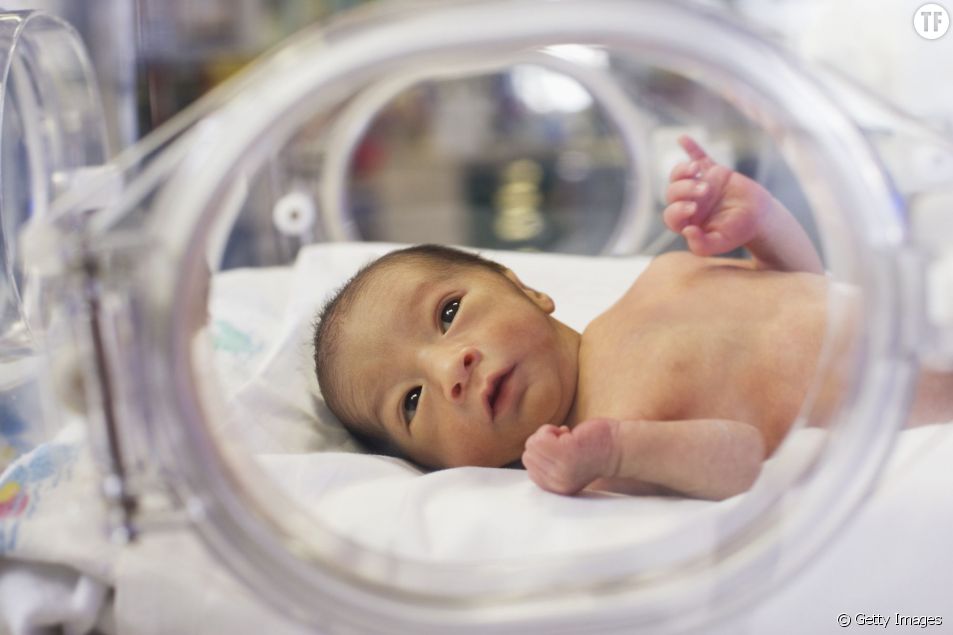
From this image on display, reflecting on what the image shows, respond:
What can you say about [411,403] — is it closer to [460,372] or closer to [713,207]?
[460,372]

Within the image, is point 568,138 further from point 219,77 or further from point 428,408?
point 428,408

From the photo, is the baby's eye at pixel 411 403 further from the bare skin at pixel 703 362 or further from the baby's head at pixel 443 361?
the bare skin at pixel 703 362

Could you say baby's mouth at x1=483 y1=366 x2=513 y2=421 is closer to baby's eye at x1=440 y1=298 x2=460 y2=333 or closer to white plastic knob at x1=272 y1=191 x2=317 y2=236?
baby's eye at x1=440 y1=298 x2=460 y2=333

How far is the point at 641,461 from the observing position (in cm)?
70

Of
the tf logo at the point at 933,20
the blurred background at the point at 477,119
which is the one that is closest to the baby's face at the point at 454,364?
the blurred background at the point at 477,119

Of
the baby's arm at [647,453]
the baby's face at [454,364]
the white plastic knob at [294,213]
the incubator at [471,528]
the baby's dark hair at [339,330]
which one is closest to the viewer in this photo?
the incubator at [471,528]

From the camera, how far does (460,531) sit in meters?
0.64

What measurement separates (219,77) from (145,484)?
1727 mm

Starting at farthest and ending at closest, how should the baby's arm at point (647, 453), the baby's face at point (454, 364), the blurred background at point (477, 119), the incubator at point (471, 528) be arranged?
the blurred background at point (477, 119), the baby's face at point (454, 364), the baby's arm at point (647, 453), the incubator at point (471, 528)

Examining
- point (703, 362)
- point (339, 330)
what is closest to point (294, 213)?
point (339, 330)

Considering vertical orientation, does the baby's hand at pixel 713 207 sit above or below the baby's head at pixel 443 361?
above

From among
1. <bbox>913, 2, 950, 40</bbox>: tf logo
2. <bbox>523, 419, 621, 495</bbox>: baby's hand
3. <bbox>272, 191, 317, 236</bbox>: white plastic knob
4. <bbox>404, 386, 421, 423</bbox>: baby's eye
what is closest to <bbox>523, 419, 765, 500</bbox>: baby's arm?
<bbox>523, 419, 621, 495</bbox>: baby's hand

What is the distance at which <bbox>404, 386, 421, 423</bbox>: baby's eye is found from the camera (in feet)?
2.78

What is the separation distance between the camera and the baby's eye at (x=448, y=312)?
852mm
